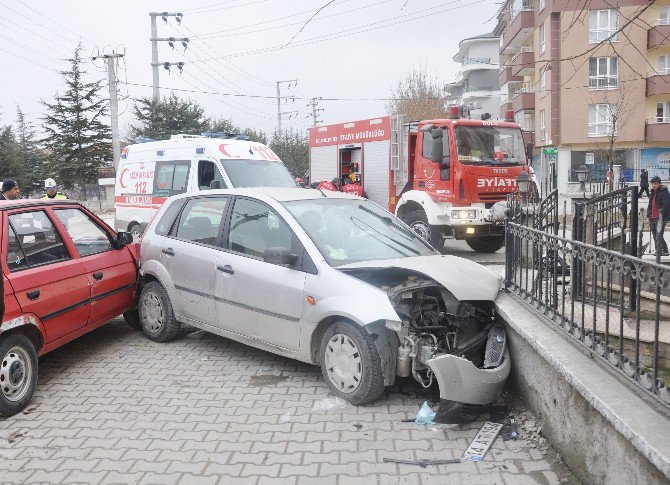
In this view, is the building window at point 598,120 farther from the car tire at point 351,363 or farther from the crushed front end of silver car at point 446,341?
the car tire at point 351,363

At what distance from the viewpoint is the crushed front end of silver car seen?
4254 millimetres

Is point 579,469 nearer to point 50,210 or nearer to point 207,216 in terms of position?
point 207,216

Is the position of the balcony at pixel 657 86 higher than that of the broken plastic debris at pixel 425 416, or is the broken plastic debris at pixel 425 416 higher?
the balcony at pixel 657 86

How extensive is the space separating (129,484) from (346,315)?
1.86 meters

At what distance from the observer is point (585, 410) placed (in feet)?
11.2

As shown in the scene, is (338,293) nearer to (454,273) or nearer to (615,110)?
(454,273)

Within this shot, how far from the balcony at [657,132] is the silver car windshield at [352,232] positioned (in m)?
36.5

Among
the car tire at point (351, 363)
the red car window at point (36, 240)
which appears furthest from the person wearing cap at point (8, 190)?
the car tire at point (351, 363)

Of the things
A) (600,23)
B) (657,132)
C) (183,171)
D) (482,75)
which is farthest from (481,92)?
(183,171)

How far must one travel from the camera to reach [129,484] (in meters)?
3.57

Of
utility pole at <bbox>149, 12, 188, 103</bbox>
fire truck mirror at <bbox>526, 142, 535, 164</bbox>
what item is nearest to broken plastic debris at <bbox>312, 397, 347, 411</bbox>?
fire truck mirror at <bbox>526, 142, 535, 164</bbox>

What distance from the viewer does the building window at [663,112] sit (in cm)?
3772

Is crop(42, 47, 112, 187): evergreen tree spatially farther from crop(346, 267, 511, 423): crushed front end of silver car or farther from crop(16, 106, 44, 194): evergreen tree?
crop(346, 267, 511, 423): crushed front end of silver car

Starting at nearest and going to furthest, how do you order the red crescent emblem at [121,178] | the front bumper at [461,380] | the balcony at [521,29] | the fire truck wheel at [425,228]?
the front bumper at [461,380], the fire truck wheel at [425,228], the red crescent emblem at [121,178], the balcony at [521,29]
